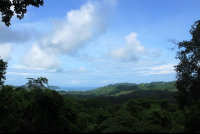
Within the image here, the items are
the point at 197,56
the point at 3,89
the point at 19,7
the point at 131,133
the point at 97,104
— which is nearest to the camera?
the point at 197,56

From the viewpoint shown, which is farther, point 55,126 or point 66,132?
point 66,132

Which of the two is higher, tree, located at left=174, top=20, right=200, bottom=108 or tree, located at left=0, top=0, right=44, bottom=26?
tree, located at left=0, top=0, right=44, bottom=26

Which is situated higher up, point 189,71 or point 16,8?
point 16,8

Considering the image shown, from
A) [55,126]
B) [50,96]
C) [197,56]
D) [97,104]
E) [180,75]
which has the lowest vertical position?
[97,104]

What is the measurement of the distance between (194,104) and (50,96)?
9423 mm

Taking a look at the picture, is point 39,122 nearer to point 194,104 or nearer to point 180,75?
point 180,75

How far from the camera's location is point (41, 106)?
9.36 m

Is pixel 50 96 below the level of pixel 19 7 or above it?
below

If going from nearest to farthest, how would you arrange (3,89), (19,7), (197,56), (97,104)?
(197,56) < (19,7) < (3,89) < (97,104)

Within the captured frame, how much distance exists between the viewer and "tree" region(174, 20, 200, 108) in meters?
8.40

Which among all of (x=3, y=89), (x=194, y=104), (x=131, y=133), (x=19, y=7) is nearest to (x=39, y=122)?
(x=3, y=89)

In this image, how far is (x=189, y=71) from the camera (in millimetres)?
8492

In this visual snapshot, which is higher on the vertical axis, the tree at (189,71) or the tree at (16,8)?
the tree at (16,8)

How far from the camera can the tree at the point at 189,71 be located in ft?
27.6
